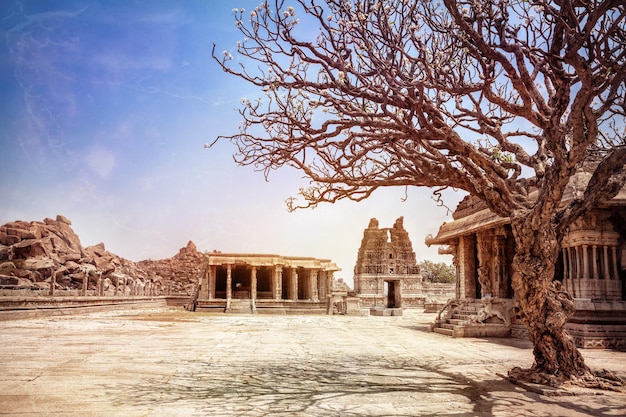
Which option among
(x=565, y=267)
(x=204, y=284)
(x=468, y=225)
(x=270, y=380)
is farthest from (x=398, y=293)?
(x=270, y=380)

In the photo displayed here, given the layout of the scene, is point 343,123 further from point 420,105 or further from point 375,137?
point 420,105

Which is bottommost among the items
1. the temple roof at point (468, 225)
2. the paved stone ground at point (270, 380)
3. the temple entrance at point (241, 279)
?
the paved stone ground at point (270, 380)

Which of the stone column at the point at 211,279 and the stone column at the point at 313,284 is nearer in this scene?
the stone column at the point at 211,279

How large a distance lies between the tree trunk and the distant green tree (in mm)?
71892

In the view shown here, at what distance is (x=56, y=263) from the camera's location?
150 feet

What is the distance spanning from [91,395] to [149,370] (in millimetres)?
2063

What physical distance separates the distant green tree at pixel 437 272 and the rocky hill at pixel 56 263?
41.9m

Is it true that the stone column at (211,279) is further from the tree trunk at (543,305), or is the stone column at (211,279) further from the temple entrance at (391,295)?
the tree trunk at (543,305)

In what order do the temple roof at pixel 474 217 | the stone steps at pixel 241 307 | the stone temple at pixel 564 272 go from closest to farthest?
1. the temple roof at pixel 474 217
2. the stone temple at pixel 564 272
3. the stone steps at pixel 241 307

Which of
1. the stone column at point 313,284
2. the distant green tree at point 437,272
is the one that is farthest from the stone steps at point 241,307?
the distant green tree at point 437,272

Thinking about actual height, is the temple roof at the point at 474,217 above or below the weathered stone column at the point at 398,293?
above

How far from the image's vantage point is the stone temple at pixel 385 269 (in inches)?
2012

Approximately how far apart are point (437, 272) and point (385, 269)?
32.8m

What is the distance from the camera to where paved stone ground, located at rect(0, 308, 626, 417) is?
571cm
